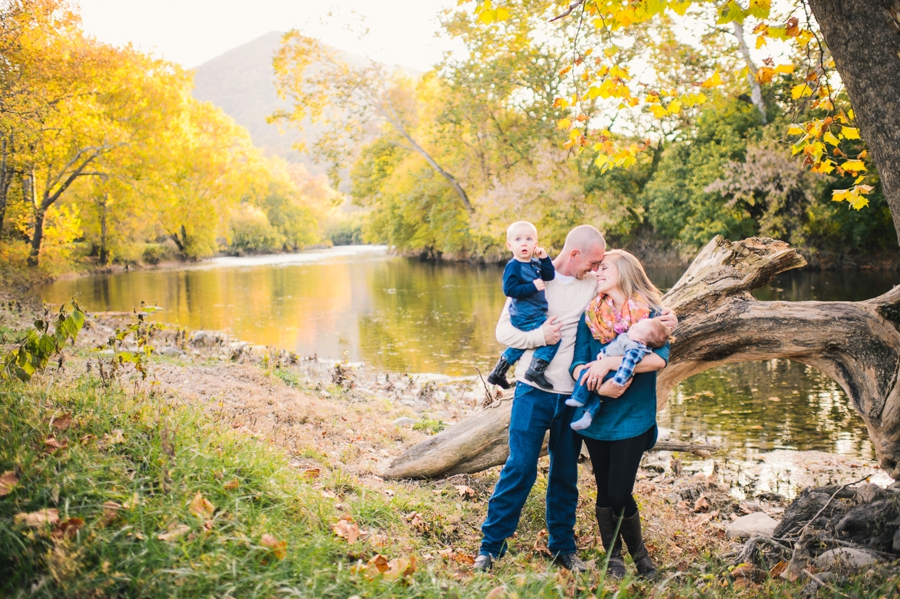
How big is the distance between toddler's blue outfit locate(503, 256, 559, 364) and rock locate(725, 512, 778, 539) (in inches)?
84.1

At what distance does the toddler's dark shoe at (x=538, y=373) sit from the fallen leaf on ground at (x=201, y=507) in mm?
1878

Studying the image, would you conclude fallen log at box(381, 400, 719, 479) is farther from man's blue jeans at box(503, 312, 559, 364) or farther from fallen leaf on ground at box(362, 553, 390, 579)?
fallen leaf on ground at box(362, 553, 390, 579)

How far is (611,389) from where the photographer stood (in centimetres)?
339

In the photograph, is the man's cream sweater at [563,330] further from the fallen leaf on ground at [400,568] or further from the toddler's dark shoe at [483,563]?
the fallen leaf on ground at [400,568]

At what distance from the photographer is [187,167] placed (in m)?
29.9

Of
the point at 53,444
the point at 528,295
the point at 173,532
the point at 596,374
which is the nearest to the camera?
the point at 173,532

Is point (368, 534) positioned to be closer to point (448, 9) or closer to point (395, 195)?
point (448, 9)

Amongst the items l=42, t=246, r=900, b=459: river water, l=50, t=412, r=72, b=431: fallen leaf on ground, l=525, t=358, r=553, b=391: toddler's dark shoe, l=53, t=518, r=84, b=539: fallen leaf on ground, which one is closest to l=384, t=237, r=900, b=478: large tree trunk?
l=525, t=358, r=553, b=391: toddler's dark shoe

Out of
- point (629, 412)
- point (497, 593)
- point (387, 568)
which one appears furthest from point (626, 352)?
point (387, 568)

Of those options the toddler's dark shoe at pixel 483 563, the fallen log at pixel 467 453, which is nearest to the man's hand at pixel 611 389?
the toddler's dark shoe at pixel 483 563

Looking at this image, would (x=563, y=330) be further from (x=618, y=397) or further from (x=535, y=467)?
(x=535, y=467)

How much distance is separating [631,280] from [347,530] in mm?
2125

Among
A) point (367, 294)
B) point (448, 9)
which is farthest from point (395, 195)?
point (367, 294)

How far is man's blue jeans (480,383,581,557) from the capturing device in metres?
3.75
